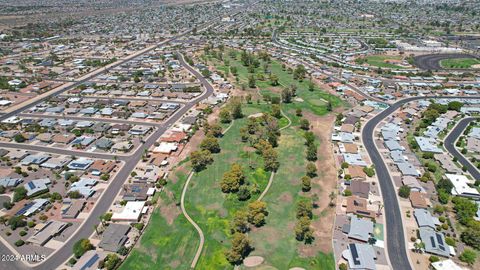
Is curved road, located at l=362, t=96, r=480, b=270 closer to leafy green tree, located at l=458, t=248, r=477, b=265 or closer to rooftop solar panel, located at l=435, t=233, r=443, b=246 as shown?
rooftop solar panel, located at l=435, t=233, r=443, b=246

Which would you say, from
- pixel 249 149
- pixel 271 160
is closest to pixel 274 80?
pixel 249 149

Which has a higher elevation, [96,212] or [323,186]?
[323,186]

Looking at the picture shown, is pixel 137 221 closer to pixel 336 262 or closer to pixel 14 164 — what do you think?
pixel 336 262

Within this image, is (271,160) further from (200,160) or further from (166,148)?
(166,148)

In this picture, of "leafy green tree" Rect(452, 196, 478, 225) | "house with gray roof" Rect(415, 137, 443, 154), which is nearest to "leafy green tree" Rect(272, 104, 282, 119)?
"house with gray roof" Rect(415, 137, 443, 154)

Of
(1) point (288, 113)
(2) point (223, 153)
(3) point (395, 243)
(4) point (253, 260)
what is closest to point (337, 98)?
(1) point (288, 113)
